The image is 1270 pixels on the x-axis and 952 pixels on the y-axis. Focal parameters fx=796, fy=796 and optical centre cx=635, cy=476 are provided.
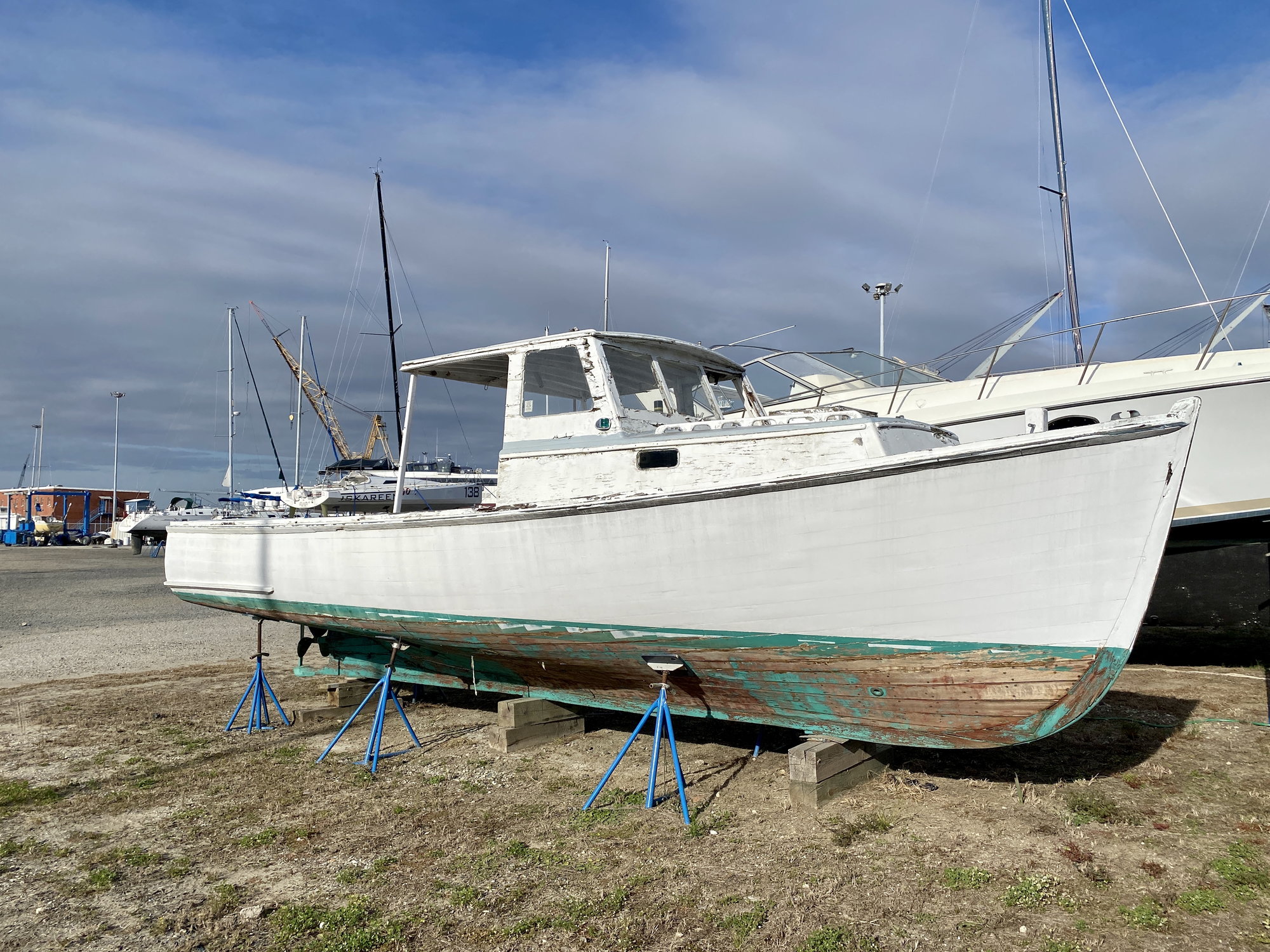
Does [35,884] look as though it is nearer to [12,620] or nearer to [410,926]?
[410,926]

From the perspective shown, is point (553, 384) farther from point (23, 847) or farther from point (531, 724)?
point (23, 847)

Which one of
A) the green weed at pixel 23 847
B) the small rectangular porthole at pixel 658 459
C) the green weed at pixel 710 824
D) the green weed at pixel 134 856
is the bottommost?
the green weed at pixel 710 824

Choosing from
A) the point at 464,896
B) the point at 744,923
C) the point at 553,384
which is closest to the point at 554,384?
the point at 553,384

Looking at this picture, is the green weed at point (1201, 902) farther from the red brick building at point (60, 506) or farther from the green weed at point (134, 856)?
the red brick building at point (60, 506)

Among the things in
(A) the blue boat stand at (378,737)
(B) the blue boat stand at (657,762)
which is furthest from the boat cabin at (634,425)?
(A) the blue boat stand at (378,737)

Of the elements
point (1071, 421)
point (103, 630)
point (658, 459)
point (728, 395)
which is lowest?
point (103, 630)

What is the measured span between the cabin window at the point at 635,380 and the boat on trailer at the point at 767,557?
20mm

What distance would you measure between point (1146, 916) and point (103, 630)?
49.9 ft

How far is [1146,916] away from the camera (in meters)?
3.32

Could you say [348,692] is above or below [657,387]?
below

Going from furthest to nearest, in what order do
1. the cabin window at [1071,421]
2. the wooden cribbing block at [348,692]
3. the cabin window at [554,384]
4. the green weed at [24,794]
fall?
the cabin window at [1071,421], the wooden cribbing block at [348,692], the cabin window at [554,384], the green weed at [24,794]

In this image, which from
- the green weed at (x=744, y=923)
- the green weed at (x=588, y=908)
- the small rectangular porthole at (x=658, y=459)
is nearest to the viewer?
the green weed at (x=744, y=923)

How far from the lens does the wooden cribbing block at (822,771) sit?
15.4 feet

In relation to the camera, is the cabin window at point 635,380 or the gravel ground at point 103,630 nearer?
the cabin window at point 635,380
